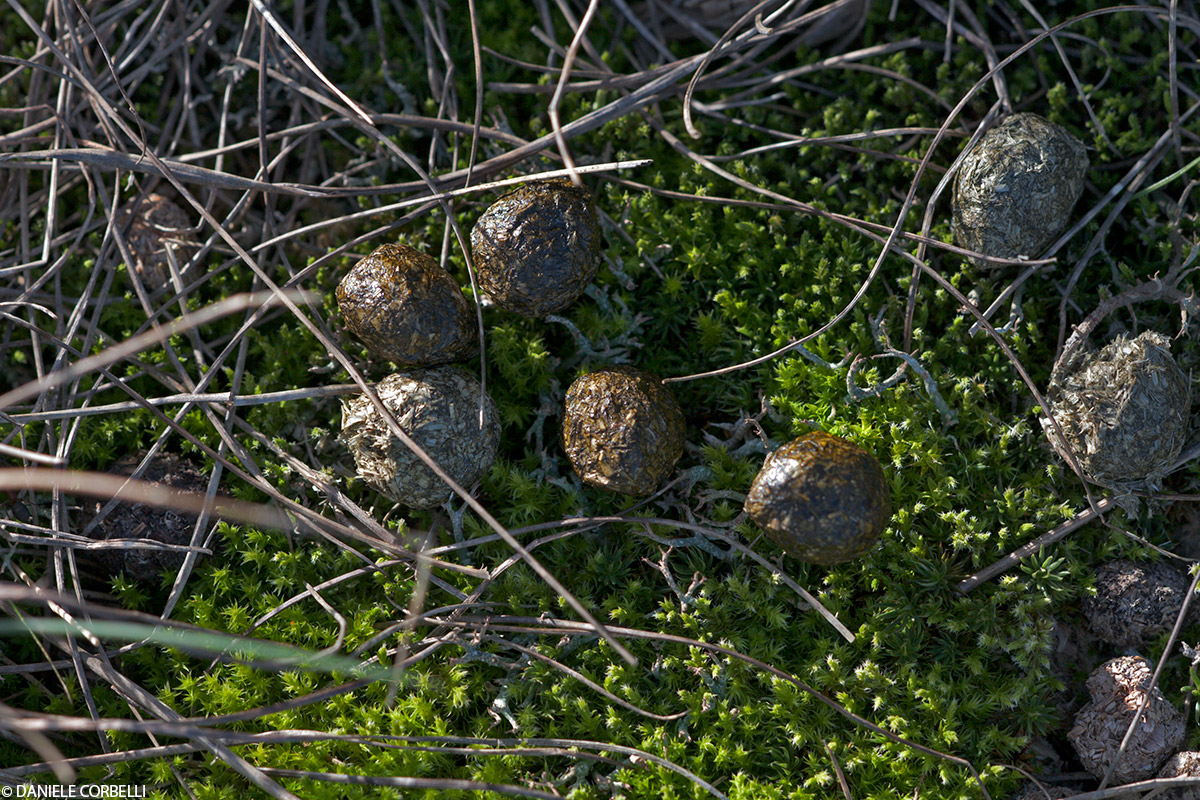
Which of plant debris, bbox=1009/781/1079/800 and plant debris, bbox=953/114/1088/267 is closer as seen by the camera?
plant debris, bbox=1009/781/1079/800

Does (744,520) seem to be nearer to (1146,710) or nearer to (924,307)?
(924,307)

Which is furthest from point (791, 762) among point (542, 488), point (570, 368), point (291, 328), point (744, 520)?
point (291, 328)

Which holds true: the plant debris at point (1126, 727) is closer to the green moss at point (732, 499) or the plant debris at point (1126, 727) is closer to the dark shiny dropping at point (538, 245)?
the green moss at point (732, 499)

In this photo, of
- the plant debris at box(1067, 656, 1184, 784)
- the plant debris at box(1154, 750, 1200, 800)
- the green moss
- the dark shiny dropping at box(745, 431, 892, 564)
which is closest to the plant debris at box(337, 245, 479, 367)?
the green moss

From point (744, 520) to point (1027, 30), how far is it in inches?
120

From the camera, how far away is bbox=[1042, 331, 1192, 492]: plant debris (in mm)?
3592

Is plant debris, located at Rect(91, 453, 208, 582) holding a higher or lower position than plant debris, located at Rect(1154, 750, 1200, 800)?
higher

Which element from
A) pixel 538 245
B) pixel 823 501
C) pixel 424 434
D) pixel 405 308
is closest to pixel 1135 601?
pixel 823 501

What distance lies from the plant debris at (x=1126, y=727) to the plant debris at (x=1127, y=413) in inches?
34.2

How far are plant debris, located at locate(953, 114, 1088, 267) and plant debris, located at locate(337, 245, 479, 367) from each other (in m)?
2.49

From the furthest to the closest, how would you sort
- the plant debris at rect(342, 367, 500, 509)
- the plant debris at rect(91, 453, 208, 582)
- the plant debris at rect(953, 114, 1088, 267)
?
the plant debris at rect(91, 453, 208, 582) < the plant debris at rect(953, 114, 1088, 267) < the plant debris at rect(342, 367, 500, 509)

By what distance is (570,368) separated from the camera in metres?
4.20

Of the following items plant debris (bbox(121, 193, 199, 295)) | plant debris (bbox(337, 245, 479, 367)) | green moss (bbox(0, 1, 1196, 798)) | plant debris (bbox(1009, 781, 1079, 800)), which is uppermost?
plant debris (bbox(121, 193, 199, 295))

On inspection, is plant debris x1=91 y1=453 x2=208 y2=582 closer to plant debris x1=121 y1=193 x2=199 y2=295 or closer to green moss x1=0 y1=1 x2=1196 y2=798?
green moss x1=0 y1=1 x2=1196 y2=798
